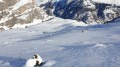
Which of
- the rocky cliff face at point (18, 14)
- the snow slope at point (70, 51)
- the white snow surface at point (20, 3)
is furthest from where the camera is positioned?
the white snow surface at point (20, 3)

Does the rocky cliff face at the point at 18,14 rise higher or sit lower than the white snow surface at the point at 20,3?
lower

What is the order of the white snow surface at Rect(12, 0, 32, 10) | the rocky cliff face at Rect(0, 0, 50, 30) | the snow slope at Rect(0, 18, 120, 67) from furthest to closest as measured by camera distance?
the white snow surface at Rect(12, 0, 32, 10)
the rocky cliff face at Rect(0, 0, 50, 30)
the snow slope at Rect(0, 18, 120, 67)

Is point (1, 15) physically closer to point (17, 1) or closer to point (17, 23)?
point (17, 23)

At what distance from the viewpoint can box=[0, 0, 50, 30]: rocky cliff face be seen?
114m

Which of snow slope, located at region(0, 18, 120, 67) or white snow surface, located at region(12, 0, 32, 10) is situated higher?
white snow surface, located at region(12, 0, 32, 10)

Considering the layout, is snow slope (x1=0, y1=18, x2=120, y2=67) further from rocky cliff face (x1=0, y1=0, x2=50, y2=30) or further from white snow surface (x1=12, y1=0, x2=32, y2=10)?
white snow surface (x1=12, y1=0, x2=32, y2=10)

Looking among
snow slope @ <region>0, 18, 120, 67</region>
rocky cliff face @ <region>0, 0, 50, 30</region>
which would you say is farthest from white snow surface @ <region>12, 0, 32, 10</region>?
snow slope @ <region>0, 18, 120, 67</region>

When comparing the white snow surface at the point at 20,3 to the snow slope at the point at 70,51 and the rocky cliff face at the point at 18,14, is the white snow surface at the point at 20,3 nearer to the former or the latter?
the rocky cliff face at the point at 18,14

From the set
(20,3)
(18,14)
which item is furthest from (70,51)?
(20,3)

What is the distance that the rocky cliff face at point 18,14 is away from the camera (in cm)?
11406

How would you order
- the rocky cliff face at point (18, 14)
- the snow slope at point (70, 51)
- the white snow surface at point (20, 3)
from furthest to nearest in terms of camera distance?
the white snow surface at point (20, 3), the rocky cliff face at point (18, 14), the snow slope at point (70, 51)

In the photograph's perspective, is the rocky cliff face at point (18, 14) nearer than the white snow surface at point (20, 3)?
Yes

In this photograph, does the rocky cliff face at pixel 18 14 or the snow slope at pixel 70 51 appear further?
the rocky cliff face at pixel 18 14

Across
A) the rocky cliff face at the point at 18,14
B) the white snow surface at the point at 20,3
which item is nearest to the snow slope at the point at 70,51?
the rocky cliff face at the point at 18,14
